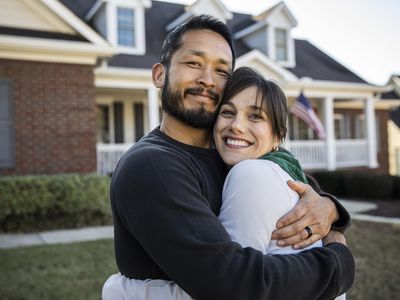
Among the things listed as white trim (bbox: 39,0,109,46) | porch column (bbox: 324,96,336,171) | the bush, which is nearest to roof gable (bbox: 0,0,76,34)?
white trim (bbox: 39,0,109,46)

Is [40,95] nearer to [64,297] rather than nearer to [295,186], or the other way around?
[64,297]

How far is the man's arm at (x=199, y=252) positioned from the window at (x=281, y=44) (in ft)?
56.5

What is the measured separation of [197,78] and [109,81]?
453 inches

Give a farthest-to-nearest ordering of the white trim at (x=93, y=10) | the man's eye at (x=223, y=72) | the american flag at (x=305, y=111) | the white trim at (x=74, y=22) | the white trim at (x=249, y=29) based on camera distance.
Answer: the white trim at (x=249, y=29) < the white trim at (x=93, y=10) < the american flag at (x=305, y=111) < the white trim at (x=74, y=22) < the man's eye at (x=223, y=72)

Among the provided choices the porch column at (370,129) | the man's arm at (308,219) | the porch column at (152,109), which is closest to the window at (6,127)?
the porch column at (152,109)

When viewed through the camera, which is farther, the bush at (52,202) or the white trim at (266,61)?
the white trim at (266,61)

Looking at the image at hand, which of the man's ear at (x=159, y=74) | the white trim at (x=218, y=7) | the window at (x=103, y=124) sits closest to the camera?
the man's ear at (x=159, y=74)

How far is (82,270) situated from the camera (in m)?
5.64

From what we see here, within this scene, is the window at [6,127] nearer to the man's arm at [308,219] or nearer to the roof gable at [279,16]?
the man's arm at [308,219]

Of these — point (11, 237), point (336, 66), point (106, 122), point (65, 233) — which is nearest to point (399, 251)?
point (65, 233)

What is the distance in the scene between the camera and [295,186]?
1657 mm

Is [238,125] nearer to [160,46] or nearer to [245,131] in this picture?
[245,131]

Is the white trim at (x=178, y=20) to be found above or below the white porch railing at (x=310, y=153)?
above

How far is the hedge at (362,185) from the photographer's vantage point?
13250 mm
